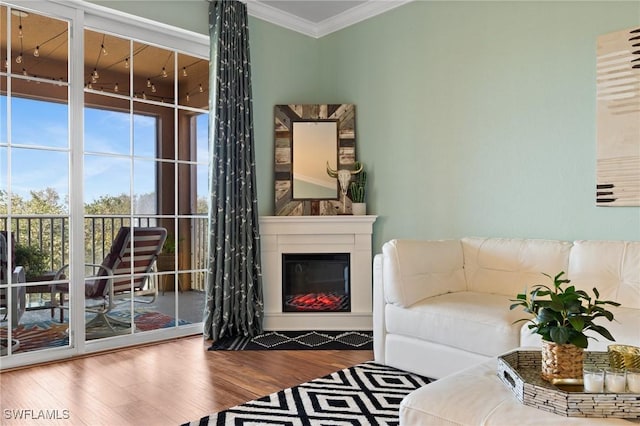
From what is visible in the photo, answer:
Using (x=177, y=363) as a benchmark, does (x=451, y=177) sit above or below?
above

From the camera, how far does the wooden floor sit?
→ 2271 millimetres

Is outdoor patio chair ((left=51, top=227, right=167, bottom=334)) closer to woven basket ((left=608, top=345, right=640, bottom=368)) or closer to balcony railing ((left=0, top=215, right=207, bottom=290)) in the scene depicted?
balcony railing ((left=0, top=215, right=207, bottom=290))

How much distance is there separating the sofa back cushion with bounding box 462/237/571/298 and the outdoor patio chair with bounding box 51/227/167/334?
2392mm

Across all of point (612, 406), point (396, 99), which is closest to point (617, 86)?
point (396, 99)

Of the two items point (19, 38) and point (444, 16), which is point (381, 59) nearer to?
point (444, 16)

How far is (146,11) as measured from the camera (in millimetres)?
3422

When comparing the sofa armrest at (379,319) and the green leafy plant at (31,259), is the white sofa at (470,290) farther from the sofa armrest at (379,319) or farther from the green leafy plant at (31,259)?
the green leafy plant at (31,259)

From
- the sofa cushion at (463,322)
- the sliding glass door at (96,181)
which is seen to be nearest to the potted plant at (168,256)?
the sliding glass door at (96,181)

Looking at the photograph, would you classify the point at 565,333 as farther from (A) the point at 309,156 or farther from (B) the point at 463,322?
(A) the point at 309,156

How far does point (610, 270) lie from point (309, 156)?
8.26 ft

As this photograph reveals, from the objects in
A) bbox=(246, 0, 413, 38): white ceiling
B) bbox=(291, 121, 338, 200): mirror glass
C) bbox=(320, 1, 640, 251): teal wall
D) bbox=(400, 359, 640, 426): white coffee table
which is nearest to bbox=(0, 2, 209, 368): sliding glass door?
bbox=(246, 0, 413, 38): white ceiling

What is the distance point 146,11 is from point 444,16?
7.57ft

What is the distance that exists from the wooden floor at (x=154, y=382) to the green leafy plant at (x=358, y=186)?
55.6 inches

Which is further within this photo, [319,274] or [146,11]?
[319,274]
